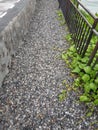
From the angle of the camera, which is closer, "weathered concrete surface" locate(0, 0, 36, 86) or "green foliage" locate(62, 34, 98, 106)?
"green foliage" locate(62, 34, 98, 106)

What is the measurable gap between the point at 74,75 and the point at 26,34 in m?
2.70

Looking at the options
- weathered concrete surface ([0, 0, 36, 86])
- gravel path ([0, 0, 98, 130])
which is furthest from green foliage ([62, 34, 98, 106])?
weathered concrete surface ([0, 0, 36, 86])

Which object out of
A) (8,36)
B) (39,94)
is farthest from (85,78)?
(8,36)

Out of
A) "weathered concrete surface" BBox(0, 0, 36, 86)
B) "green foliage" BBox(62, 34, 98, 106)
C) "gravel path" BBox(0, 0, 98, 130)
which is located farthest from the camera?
"weathered concrete surface" BBox(0, 0, 36, 86)

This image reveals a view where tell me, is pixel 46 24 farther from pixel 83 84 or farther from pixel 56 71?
pixel 83 84

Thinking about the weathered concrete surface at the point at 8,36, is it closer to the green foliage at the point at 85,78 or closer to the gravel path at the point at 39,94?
the gravel path at the point at 39,94

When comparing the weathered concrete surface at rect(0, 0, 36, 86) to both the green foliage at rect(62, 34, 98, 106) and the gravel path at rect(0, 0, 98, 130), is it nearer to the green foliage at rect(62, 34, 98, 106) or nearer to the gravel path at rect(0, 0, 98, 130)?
the gravel path at rect(0, 0, 98, 130)

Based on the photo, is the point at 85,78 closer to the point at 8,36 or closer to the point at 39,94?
the point at 39,94

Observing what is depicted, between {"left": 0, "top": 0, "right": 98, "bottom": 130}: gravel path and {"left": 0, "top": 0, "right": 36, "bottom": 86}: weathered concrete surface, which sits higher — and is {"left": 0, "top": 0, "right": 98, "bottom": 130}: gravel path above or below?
below

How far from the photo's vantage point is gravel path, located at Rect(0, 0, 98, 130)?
2.77 meters

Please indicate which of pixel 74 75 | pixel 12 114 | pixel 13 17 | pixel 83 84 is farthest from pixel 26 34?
pixel 12 114

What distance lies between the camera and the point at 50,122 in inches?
110

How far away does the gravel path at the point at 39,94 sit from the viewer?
2.77 metres

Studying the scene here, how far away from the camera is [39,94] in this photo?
130 inches
